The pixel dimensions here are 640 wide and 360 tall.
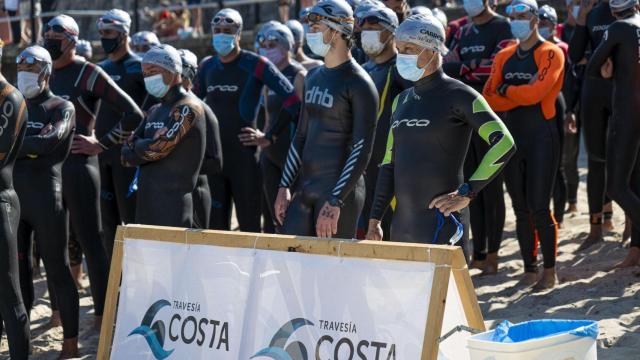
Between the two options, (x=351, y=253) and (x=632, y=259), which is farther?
(x=632, y=259)

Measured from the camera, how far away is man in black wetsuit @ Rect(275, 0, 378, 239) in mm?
6211

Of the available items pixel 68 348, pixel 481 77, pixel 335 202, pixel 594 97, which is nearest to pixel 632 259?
pixel 594 97

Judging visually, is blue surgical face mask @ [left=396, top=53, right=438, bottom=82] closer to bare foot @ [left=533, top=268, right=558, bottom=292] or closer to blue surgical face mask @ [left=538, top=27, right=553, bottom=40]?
bare foot @ [left=533, top=268, right=558, bottom=292]

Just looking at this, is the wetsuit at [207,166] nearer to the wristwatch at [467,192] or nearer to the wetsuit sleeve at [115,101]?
the wetsuit sleeve at [115,101]

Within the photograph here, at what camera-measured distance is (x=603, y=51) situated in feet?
26.3

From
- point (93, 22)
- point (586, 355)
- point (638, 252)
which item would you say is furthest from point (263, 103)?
point (93, 22)

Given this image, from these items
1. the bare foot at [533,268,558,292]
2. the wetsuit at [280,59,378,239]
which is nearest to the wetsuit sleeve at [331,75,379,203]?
the wetsuit at [280,59,378,239]

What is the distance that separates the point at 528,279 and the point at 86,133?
356 centimetres

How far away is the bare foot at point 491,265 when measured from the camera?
357 inches

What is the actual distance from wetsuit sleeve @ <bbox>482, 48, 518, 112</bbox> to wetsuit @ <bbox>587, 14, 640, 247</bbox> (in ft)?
2.35

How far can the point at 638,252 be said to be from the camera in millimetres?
8500

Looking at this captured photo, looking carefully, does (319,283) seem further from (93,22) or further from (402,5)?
(93,22)

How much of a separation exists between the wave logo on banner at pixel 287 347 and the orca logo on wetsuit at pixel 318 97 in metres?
1.73

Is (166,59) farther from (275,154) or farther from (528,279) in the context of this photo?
(528,279)
